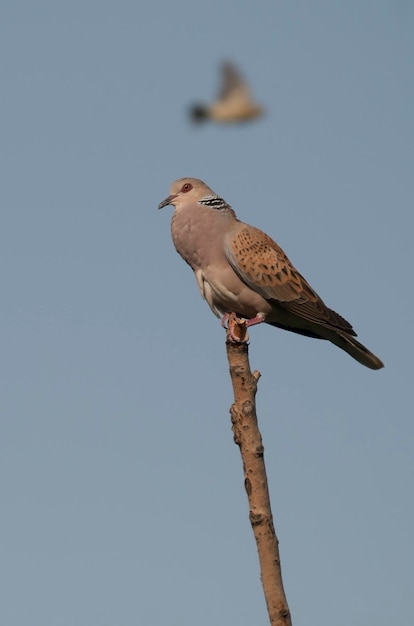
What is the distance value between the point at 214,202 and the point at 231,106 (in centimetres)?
383

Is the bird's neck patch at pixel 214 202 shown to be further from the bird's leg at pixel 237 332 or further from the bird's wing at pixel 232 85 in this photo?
the bird's wing at pixel 232 85

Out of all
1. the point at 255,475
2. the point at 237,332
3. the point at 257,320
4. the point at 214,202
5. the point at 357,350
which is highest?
the point at 214,202

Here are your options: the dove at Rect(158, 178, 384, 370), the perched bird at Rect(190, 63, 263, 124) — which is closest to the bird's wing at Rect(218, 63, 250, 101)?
the perched bird at Rect(190, 63, 263, 124)

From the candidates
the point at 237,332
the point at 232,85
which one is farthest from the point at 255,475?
the point at 232,85

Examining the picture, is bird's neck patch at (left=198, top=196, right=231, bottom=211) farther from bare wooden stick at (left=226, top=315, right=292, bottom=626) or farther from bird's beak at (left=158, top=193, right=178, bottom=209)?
bare wooden stick at (left=226, top=315, right=292, bottom=626)

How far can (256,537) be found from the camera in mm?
4789

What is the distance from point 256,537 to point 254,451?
0.45 m

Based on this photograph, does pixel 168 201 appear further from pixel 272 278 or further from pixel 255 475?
pixel 255 475

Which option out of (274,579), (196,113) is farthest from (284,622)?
(196,113)

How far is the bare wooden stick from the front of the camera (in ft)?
15.3

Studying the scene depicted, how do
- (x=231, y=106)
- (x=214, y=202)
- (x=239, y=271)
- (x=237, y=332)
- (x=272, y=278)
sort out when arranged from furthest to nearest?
(x=214, y=202) < (x=272, y=278) < (x=239, y=271) < (x=237, y=332) < (x=231, y=106)

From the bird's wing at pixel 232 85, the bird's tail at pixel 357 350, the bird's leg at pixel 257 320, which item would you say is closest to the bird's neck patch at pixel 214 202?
the bird's leg at pixel 257 320

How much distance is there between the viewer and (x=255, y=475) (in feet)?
16.2

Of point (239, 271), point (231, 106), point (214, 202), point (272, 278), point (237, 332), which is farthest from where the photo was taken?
point (214, 202)
